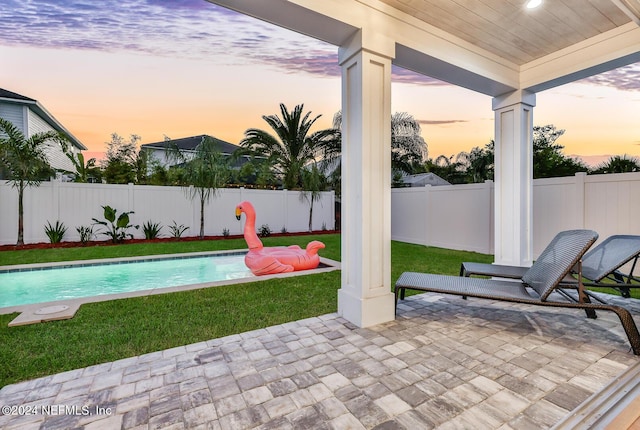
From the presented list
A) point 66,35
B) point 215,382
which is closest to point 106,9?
point 66,35

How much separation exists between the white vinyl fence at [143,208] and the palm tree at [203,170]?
462 millimetres

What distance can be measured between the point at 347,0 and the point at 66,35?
11.1 meters

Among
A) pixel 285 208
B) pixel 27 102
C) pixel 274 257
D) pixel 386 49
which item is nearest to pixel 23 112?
pixel 27 102

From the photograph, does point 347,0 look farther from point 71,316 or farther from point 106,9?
point 106,9

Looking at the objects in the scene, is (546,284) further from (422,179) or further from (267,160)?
(422,179)

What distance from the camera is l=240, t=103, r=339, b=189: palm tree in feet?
44.2

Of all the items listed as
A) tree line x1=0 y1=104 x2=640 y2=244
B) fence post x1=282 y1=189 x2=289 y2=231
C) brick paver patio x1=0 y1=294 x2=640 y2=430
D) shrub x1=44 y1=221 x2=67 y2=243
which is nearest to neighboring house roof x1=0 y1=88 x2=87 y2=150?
tree line x1=0 y1=104 x2=640 y2=244

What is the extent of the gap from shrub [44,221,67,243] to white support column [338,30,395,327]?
10.0 meters

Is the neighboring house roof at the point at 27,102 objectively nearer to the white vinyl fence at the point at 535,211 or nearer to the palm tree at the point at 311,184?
the palm tree at the point at 311,184

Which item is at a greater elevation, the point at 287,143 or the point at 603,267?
the point at 287,143

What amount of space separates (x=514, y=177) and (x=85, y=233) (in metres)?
11.8

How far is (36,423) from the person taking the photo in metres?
1.75

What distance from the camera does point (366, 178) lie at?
3.19m

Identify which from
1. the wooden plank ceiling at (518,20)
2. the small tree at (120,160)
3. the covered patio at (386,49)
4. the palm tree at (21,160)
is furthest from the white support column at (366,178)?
the small tree at (120,160)
